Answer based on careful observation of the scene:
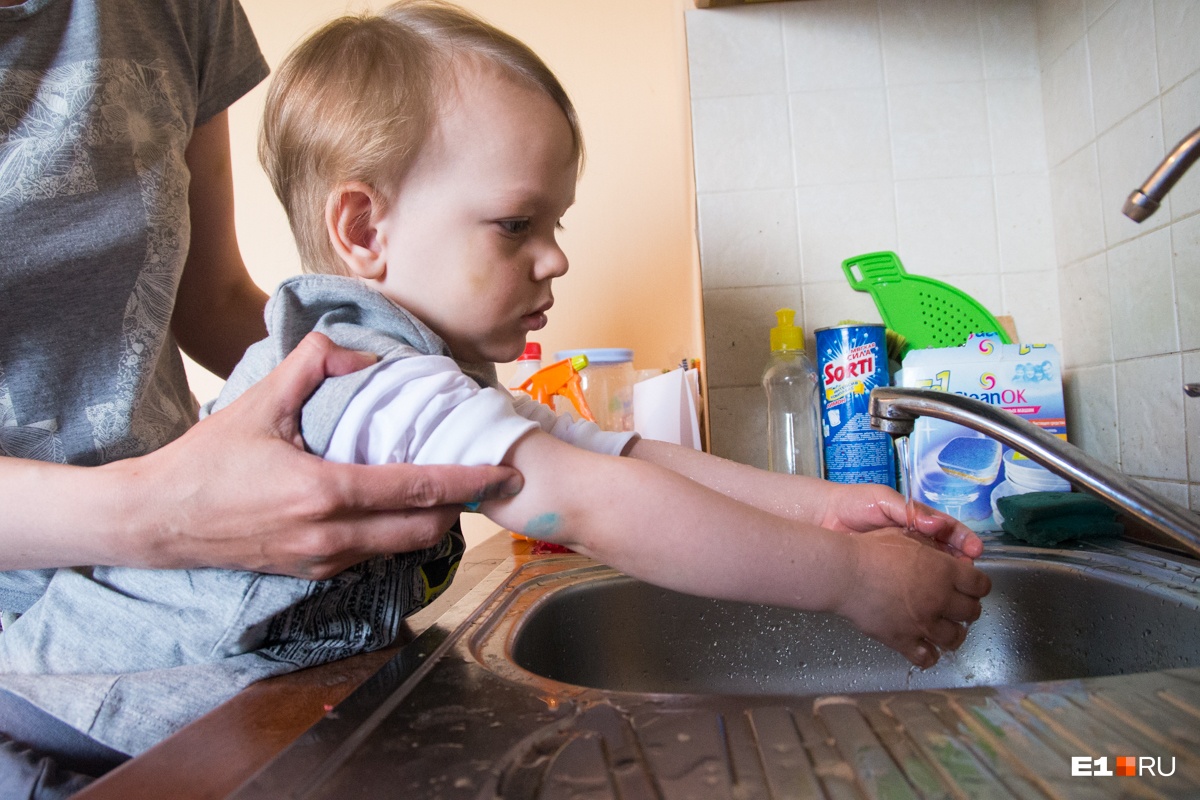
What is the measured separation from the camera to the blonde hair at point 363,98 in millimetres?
714

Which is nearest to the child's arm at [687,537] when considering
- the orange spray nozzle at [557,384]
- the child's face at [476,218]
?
the child's face at [476,218]

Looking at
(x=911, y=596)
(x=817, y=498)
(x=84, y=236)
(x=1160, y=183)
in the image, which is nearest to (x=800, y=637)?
(x=817, y=498)

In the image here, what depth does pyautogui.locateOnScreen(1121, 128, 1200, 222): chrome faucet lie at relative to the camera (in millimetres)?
515

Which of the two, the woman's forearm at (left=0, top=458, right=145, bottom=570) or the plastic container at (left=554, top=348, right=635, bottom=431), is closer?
the woman's forearm at (left=0, top=458, right=145, bottom=570)

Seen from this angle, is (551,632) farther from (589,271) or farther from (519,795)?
(589,271)

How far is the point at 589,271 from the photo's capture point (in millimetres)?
1760

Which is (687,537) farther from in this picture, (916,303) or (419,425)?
(916,303)

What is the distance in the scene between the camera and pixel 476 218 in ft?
2.30

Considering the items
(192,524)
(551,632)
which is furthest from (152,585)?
(551,632)

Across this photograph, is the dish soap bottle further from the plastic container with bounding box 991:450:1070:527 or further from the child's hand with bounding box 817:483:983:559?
the child's hand with bounding box 817:483:983:559

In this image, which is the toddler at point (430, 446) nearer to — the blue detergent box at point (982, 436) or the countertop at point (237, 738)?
the countertop at point (237, 738)

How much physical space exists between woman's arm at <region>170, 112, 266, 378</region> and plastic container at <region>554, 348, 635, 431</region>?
1.98 ft

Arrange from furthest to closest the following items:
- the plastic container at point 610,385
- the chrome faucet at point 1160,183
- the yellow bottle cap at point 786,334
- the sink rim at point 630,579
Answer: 1. the plastic container at point 610,385
2. the yellow bottle cap at point 786,334
3. the sink rim at point 630,579
4. the chrome faucet at point 1160,183

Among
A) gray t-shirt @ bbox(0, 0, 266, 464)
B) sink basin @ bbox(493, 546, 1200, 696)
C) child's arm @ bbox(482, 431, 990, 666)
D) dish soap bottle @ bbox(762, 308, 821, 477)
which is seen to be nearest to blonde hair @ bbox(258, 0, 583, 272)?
gray t-shirt @ bbox(0, 0, 266, 464)
